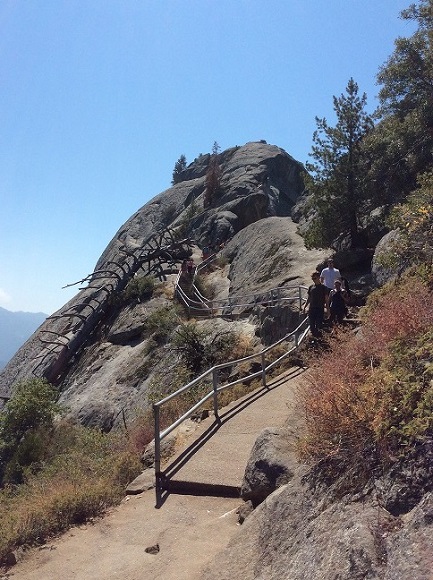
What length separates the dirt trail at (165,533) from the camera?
17.9ft

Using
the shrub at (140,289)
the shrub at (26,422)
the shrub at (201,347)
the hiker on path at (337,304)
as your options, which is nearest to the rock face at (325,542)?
the hiker on path at (337,304)

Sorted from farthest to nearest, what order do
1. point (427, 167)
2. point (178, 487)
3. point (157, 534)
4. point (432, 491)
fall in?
point (427, 167)
point (178, 487)
point (157, 534)
point (432, 491)

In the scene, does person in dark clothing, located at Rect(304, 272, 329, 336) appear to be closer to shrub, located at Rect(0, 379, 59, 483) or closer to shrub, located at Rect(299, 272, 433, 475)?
shrub, located at Rect(299, 272, 433, 475)

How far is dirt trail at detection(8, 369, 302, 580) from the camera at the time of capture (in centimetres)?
544

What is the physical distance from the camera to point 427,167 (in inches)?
700

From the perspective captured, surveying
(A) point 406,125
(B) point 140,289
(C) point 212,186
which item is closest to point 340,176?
(A) point 406,125

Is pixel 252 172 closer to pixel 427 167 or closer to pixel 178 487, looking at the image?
pixel 427 167

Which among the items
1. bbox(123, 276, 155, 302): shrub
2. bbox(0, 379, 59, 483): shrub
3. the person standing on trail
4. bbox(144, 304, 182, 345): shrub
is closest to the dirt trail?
the person standing on trail

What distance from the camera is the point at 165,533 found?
20.3 feet

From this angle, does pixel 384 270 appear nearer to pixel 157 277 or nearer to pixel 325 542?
pixel 325 542

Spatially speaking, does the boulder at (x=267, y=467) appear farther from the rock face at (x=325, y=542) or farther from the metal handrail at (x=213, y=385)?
the metal handrail at (x=213, y=385)

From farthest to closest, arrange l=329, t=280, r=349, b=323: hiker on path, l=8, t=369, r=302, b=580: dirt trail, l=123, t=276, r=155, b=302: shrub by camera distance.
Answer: l=123, t=276, r=155, b=302: shrub
l=329, t=280, r=349, b=323: hiker on path
l=8, t=369, r=302, b=580: dirt trail

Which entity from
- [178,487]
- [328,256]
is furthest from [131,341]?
[178,487]

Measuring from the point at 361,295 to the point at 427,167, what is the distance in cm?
511
